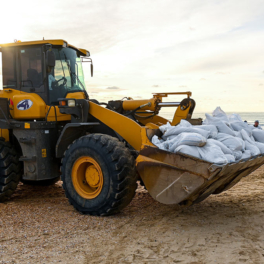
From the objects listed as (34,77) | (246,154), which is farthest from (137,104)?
(246,154)

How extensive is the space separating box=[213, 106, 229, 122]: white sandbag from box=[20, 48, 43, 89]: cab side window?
3.21 m

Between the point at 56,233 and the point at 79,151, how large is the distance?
1291mm

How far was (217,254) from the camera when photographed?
3.87 metres

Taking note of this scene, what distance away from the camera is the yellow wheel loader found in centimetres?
450

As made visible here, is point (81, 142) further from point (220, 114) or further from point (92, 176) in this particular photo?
point (220, 114)

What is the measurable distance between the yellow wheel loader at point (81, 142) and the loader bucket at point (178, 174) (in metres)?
0.01

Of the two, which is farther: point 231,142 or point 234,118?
point 234,118

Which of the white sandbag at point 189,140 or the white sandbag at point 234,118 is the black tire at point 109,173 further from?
the white sandbag at point 234,118

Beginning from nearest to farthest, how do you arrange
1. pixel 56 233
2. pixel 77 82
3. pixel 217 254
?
pixel 217 254, pixel 56 233, pixel 77 82

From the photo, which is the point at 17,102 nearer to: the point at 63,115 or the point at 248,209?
the point at 63,115

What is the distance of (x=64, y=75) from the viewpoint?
6.41 meters

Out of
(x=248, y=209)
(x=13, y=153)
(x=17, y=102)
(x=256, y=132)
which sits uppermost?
(x=17, y=102)

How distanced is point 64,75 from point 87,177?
2.20 meters

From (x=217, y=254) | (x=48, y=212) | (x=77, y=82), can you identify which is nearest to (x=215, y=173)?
(x=217, y=254)
